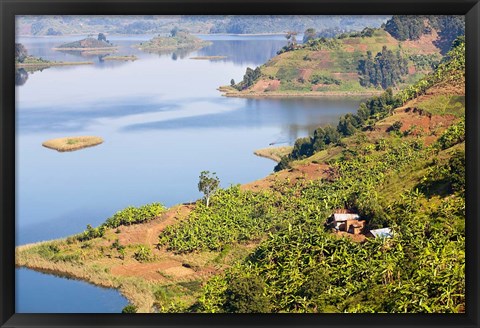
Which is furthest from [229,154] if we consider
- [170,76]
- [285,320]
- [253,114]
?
[285,320]

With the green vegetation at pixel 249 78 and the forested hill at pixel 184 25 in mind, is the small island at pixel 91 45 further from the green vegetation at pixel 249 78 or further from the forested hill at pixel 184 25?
the green vegetation at pixel 249 78

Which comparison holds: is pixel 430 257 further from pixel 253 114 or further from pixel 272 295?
pixel 253 114

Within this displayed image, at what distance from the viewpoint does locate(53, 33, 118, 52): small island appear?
10.6 m

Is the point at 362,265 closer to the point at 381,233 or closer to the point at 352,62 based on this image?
the point at 381,233

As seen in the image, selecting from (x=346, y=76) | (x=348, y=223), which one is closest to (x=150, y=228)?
(x=348, y=223)

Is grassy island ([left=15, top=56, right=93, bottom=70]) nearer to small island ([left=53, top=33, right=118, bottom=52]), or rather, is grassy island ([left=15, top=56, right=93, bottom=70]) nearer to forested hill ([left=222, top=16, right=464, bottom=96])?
small island ([left=53, top=33, right=118, bottom=52])

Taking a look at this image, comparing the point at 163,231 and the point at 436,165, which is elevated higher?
the point at 436,165

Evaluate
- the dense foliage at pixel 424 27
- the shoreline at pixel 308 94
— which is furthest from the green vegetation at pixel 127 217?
the dense foliage at pixel 424 27

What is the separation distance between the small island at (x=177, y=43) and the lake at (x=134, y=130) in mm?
142

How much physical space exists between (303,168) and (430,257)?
22.0ft

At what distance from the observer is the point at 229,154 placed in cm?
1082

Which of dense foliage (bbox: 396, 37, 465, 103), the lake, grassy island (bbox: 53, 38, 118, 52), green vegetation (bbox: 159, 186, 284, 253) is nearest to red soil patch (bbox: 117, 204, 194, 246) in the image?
green vegetation (bbox: 159, 186, 284, 253)

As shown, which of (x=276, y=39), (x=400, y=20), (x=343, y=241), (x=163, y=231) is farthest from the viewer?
(x=400, y=20)

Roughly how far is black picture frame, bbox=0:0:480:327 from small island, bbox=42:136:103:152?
9068 mm
